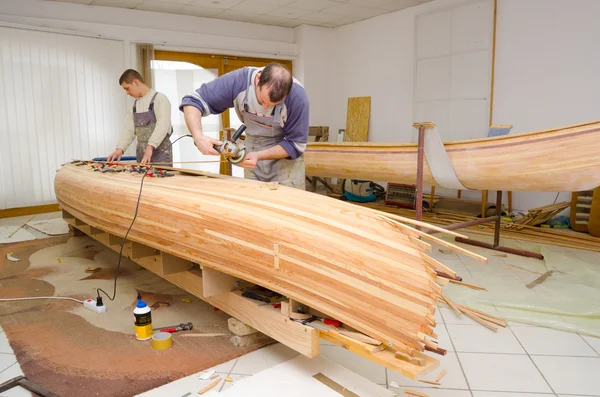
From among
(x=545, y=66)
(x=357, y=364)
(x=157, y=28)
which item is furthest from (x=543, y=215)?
(x=157, y=28)

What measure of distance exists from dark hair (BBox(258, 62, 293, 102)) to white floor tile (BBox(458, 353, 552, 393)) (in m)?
1.73

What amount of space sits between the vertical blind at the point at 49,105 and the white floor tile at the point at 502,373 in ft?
21.1

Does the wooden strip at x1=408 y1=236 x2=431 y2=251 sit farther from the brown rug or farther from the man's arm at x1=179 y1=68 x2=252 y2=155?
the man's arm at x1=179 y1=68 x2=252 y2=155

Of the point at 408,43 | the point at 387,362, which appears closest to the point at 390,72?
the point at 408,43

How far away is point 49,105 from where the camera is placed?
6559 millimetres

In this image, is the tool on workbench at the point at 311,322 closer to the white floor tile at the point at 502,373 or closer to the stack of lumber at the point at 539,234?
the white floor tile at the point at 502,373

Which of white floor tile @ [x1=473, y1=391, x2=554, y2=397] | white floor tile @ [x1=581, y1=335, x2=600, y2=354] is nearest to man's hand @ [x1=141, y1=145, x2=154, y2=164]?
white floor tile @ [x1=473, y1=391, x2=554, y2=397]

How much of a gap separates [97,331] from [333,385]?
148 cm

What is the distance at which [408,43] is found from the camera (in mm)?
7562

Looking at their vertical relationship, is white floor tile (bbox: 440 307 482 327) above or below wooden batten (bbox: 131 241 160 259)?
below

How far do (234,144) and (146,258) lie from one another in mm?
1022

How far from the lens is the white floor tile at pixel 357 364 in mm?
2180

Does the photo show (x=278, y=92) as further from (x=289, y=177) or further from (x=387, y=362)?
(x=387, y=362)

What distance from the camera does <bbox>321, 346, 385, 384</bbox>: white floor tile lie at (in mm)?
2180
